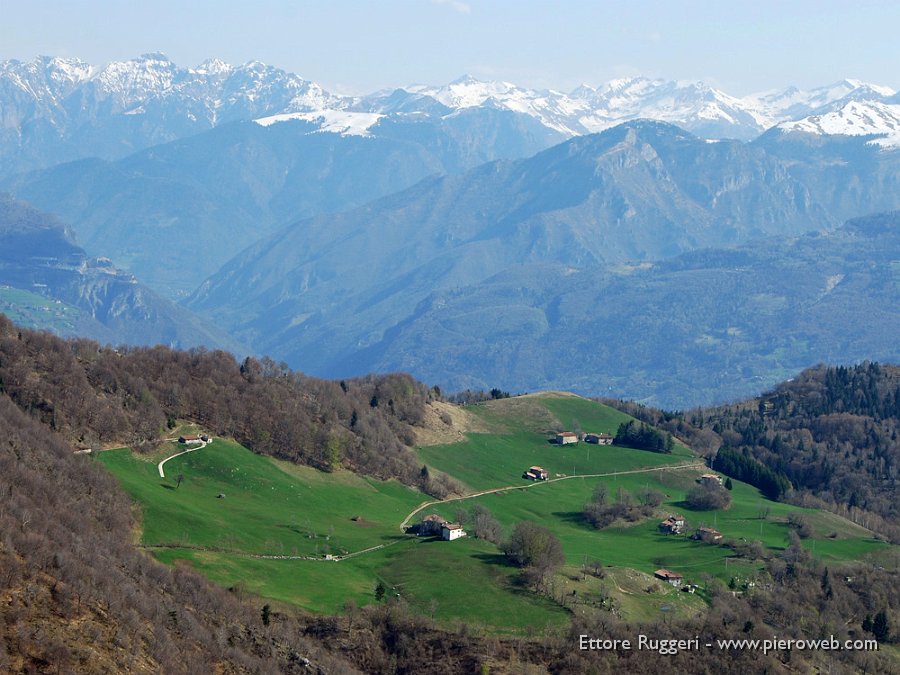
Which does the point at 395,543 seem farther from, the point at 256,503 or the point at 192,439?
the point at 192,439

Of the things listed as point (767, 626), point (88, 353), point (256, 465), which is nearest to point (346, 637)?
point (767, 626)

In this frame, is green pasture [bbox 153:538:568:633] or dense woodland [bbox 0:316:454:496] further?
dense woodland [bbox 0:316:454:496]

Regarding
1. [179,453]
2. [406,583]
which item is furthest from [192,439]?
[406,583]

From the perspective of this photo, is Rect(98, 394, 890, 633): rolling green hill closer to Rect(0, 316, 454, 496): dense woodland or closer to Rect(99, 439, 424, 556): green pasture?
Rect(99, 439, 424, 556): green pasture

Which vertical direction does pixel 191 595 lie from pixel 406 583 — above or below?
above

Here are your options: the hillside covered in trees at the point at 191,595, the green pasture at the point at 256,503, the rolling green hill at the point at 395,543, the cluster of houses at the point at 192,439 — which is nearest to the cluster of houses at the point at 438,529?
the rolling green hill at the point at 395,543

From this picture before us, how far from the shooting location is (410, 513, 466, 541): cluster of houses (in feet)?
496

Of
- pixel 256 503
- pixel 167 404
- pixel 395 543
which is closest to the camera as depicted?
pixel 395 543

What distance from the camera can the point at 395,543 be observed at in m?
149

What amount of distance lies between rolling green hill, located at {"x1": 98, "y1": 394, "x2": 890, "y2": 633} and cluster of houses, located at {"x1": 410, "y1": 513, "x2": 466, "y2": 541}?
2.27 meters

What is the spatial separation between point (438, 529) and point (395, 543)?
21.7 ft

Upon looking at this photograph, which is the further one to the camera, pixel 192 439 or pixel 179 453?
pixel 192 439

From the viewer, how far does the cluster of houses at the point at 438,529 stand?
15112 centimetres

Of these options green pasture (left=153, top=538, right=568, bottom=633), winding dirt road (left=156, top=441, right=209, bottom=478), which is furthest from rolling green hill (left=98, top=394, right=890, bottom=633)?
winding dirt road (left=156, top=441, right=209, bottom=478)
